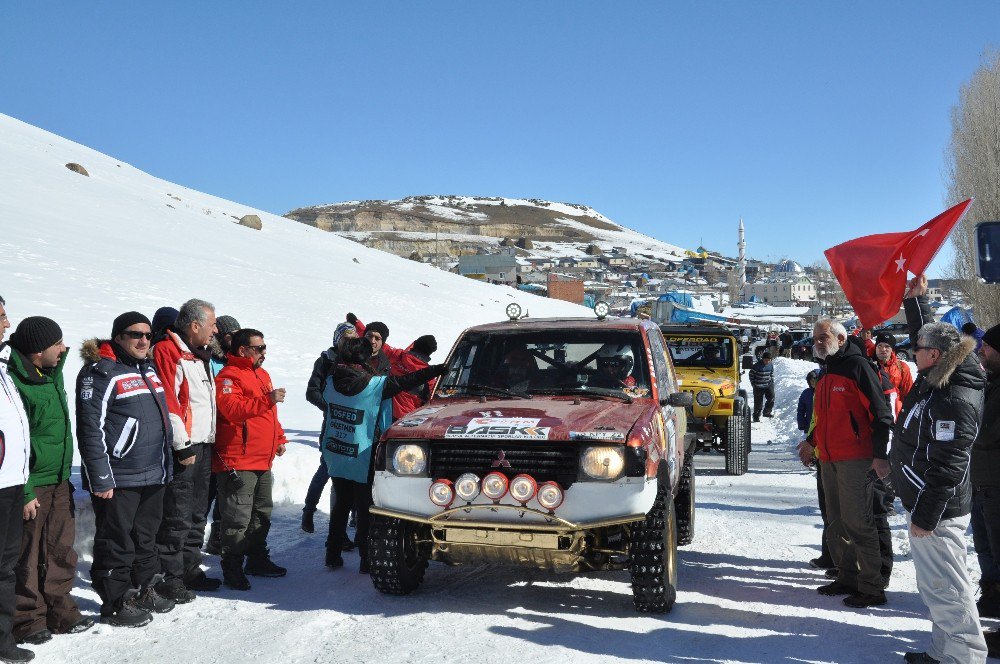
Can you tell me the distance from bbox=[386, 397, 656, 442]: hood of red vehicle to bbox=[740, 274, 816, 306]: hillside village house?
175 meters

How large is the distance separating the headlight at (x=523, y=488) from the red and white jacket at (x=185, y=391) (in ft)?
7.05

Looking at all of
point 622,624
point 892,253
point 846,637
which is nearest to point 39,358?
point 622,624

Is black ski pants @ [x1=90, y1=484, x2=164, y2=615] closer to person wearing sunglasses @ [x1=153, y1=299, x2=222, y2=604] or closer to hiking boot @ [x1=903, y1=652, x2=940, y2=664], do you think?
person wearing sunglasses @ [x1=153, y1=299, x2=222, y2=604]

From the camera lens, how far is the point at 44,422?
14.9 ft

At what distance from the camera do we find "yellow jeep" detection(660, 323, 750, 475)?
10.9m

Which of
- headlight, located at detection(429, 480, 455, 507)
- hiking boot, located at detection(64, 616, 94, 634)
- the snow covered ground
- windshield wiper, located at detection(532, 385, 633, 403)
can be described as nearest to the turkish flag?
the snow covered ground

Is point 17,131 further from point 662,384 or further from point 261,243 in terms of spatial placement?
point 662,384

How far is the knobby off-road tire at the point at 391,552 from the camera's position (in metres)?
5.24

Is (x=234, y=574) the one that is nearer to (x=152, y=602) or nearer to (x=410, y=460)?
(x=152, y=602)

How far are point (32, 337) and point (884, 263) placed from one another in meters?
6.36

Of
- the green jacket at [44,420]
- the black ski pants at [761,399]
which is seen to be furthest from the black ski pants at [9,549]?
the black ski pants at [761,399]

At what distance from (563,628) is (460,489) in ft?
3.31

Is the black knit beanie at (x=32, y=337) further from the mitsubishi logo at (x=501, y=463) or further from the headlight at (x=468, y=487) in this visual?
the mitsubishi logo at (x=501, y=463)

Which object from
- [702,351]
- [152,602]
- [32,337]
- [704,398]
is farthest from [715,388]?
[32,337]
